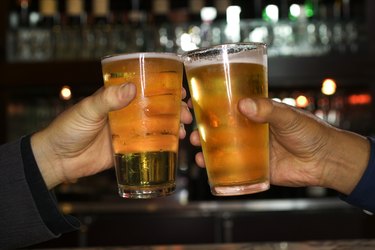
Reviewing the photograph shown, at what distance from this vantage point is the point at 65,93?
365 cm

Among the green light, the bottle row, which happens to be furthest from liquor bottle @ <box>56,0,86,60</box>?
the green light

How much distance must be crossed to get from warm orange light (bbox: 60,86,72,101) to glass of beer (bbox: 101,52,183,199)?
2.39m

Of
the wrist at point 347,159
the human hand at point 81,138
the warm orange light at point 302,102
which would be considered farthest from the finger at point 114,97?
the warm orange light at point 302,102

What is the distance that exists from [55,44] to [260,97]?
265 centimetres

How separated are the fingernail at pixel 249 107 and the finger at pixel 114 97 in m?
0.21

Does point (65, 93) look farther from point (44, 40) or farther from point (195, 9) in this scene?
point (195, 9)

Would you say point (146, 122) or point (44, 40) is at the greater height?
point (44, 40)

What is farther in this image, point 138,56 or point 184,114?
point 184,114

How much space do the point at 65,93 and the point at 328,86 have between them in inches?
62.6

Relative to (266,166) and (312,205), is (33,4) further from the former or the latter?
(266,166)

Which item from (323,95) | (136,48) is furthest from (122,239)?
(323,95)

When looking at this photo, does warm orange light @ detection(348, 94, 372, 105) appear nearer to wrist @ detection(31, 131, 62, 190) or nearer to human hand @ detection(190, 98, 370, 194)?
human hand @ detection(190, 98, 370, 194)

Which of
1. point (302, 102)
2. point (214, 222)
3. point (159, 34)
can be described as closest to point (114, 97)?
point (214, 222)

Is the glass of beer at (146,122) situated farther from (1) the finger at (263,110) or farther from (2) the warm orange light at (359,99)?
(2) the warm orange light at (359,99)
